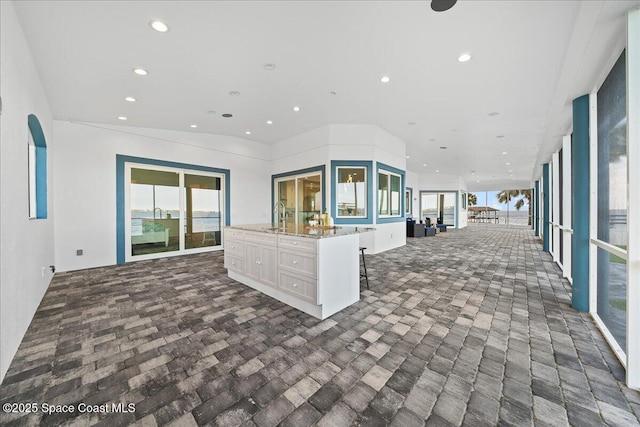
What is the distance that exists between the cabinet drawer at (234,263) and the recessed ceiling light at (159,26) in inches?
116

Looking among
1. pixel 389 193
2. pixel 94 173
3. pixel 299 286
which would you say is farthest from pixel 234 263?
pixel 389 193

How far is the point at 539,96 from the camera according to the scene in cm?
430

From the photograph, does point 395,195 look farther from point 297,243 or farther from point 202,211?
point 202,211

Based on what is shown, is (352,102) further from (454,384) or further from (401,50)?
(454,384)

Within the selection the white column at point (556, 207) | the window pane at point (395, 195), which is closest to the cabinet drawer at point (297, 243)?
the window pane at point (395, 195)

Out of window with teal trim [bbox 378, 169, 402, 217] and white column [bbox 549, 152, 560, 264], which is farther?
window with teal trim [bbox 378, 169, 402, 217]

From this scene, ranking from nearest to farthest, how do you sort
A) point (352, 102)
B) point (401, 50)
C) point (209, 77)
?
point (401, 50)
point (209, 77)
point (352, 102)

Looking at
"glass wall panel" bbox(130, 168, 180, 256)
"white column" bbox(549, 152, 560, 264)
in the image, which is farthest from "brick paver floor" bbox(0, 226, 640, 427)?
"white column" bbox(549, 152, 560, 264)

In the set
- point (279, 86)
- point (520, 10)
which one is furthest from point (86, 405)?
point (520, 10)

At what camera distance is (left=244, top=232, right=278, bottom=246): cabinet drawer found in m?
3.21

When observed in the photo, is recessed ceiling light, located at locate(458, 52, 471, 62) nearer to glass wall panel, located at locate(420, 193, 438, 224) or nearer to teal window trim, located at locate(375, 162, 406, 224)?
teal window trim, located at locate(375, 162, 406, 224)

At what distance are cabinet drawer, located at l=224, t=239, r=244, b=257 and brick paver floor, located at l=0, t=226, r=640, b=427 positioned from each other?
619mm

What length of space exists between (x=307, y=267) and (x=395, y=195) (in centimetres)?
547

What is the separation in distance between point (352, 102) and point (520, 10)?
2633mm
